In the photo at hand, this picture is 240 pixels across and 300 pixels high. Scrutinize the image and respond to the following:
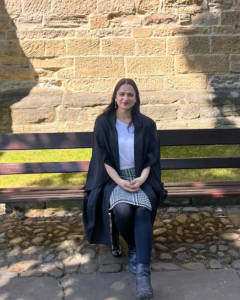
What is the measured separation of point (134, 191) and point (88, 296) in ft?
2.62

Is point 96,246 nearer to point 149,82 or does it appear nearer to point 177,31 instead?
point 149,82

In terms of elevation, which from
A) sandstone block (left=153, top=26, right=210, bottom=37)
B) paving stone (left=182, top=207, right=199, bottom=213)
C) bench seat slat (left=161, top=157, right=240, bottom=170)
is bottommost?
paving stone (left=182, top=207, right=199, bottom=213)

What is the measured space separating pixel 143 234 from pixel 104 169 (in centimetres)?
63

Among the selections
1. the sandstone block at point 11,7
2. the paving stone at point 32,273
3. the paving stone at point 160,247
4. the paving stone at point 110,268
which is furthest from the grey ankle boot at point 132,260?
the sandstone block at point 11,7

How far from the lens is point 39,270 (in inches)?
122

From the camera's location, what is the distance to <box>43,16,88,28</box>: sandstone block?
6547 millimetres

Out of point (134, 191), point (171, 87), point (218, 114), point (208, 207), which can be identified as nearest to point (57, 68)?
point (171, 87)

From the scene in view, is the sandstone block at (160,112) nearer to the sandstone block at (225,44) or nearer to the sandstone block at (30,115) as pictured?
the sandstone block at (225,44)

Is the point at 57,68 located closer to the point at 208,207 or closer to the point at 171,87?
the point at 171,87

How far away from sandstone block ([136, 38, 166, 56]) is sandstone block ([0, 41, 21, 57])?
6.54 ft

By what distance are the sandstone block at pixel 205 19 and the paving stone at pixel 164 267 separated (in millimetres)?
4730

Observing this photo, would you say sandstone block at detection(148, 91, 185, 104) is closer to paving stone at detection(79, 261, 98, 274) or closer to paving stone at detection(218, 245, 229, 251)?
paving stone at detection(218, 245, 229, 251)

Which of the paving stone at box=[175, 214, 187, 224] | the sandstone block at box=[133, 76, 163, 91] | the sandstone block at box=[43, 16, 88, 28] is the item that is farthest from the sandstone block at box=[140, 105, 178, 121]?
the paving stone at box=[175, 214, 187, 224]

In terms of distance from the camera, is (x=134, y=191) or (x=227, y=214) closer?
(x=134, y=191)
